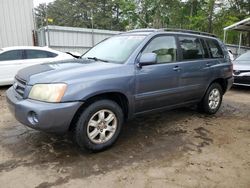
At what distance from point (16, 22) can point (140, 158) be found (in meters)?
9.76

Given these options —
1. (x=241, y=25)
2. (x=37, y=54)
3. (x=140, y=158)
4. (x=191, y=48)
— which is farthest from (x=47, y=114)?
(x=241, y=25)

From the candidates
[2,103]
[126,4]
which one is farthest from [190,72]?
[126,4]

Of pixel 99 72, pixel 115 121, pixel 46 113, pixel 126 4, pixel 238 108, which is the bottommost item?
pixel 238 108

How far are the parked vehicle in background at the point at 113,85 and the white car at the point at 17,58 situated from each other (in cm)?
431

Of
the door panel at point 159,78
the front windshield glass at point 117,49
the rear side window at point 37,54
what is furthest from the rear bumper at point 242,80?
the rear side window at point 37,54

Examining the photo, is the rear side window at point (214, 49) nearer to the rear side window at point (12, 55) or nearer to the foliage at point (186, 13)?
the rear side window at point (12, 55)

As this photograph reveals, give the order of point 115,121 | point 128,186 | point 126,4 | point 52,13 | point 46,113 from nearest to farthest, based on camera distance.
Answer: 1. point 128,186
2. point 46,113
3. point 115,121
4. point 126,4
5. point 52,13

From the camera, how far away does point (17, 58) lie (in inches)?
324

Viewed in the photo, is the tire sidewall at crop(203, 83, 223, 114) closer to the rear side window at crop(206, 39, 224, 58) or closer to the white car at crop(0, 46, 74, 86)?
the rear side window at crop(206, 39, 224, 58)

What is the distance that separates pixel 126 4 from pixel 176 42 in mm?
21926

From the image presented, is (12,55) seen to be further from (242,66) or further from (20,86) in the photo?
(242,66)

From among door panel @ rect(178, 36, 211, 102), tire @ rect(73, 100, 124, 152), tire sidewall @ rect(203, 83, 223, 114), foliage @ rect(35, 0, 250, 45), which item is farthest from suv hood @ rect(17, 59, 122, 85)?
foliage @ rect(35, 0, 250, 45)

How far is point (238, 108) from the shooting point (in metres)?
6.46

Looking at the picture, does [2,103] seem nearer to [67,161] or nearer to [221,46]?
[67,161]
